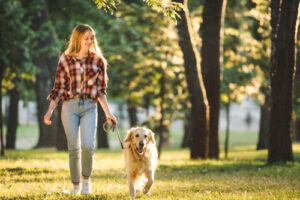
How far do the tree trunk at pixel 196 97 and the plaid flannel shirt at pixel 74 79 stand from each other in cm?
738

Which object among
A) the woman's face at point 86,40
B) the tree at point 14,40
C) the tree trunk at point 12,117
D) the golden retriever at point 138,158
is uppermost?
the tree at point 14,40

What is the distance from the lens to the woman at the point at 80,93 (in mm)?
5668

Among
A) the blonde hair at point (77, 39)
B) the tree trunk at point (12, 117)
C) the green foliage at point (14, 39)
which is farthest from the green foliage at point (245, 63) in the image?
the blonde hair at point (77, 39)

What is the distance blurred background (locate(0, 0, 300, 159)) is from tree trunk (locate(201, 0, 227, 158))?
0.37 meters

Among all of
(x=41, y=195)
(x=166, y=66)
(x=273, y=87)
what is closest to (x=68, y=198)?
(x=41, y=195)

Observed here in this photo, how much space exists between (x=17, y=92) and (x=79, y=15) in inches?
198

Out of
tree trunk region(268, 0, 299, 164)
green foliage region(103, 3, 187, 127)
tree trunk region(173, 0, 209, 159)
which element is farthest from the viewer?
green foliage region(103, 3, 187, 127)

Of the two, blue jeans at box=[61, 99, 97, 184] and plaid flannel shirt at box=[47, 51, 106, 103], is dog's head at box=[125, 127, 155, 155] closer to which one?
blue jeans at box=[61, 99, 97, 184]

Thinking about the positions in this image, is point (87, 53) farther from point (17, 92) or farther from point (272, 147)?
point (17, 92)

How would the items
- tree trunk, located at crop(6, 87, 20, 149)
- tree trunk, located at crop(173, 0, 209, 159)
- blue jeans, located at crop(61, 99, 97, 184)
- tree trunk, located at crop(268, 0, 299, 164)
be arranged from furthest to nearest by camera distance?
1. tree trunk, located at crop(6, 87, 20, 149)
2. tree trunk, located at crop(173, 0, 209, 159)
3. tree trunk, located at crop(268, 0, 299, 164)
4. blue jeans, located at crop(61, 99, 97, 184)

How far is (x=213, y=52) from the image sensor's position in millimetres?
14016

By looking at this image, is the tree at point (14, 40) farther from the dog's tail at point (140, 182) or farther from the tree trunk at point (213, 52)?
the dog's tail at point (140, 182)

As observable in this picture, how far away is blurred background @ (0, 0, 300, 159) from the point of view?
16438 millimetres

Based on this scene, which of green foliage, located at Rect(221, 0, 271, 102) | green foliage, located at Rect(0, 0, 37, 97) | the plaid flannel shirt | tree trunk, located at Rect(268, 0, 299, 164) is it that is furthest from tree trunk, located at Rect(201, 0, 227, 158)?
the plaid flannel shirt
